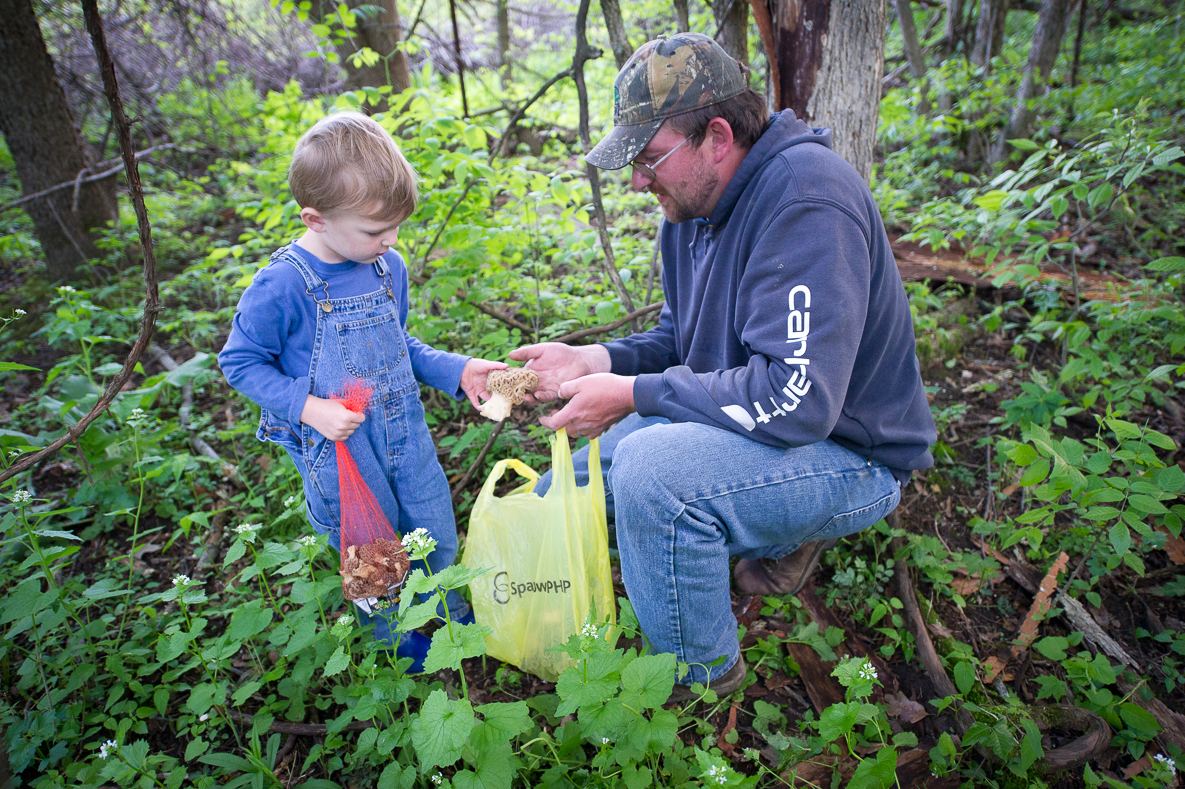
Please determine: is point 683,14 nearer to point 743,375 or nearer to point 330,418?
point 743,375

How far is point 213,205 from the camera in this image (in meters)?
6.98

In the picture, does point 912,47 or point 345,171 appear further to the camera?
point 912,47

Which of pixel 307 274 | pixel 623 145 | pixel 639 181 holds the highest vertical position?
pixel 623 145

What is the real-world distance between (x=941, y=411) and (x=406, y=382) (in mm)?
2530

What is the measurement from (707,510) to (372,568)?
0.97 meters

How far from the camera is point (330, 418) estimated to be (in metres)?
1.65

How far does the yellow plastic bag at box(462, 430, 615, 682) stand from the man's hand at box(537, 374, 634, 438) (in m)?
0.05

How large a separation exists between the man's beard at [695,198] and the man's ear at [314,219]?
996 mm

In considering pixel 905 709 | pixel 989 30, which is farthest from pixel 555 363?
pixel 989 30

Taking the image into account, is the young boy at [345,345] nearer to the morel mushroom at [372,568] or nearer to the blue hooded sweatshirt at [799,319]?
the morel mushroom at [372,568]

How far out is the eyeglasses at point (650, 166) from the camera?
1744 mm

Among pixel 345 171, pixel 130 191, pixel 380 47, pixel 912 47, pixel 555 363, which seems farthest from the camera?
pixel 912 47

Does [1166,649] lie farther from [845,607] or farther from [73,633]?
[73,633]

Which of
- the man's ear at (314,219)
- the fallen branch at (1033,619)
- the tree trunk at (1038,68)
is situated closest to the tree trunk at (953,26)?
the tree trunk at (1038,68)
